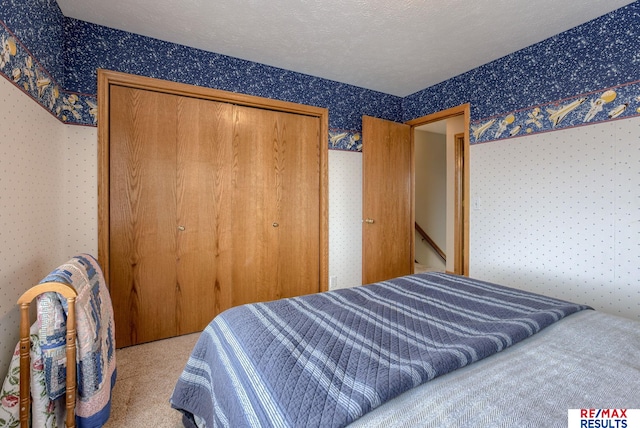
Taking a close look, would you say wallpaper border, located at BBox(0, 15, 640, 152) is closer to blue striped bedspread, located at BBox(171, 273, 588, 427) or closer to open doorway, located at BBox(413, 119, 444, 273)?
blue striped bedspread, located at BBox(171, 273, 588, 427)

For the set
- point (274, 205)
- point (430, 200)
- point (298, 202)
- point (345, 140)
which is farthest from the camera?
point (430, 200)

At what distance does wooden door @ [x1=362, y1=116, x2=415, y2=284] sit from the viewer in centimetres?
315

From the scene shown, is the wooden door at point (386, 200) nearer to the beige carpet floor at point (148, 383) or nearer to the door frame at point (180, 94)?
the door frame at point (180, 94)

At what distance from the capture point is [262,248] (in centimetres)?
283

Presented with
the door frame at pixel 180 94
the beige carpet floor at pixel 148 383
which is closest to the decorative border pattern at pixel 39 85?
the door frame at pixel 180 94

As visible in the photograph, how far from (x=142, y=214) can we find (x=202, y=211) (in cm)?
45

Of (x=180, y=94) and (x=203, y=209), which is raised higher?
(x=180, y=94)

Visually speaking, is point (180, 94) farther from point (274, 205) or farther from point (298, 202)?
point (298, 202)

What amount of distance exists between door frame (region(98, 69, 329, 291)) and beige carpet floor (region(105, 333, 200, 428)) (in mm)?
631

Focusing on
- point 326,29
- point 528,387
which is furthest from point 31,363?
point 326,29

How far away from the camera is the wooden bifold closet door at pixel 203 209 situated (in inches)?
90.6

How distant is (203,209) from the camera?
8.37 ft

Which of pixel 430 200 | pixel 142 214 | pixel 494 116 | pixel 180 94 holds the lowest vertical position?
pixel 142 214

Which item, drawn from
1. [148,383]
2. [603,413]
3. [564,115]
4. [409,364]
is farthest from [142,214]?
[564,115]
